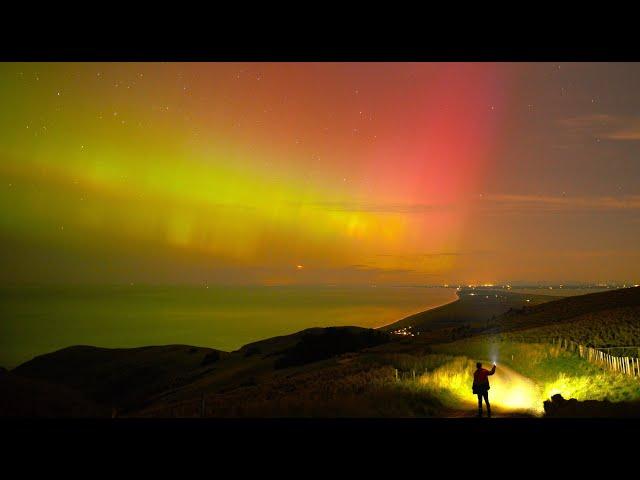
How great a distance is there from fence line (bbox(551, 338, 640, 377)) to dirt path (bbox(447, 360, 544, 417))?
2.33 meters

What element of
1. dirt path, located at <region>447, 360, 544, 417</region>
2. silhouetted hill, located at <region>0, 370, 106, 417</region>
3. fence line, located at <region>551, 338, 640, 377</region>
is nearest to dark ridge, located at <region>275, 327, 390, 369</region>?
silhouetted hill, located at <region>0, 370, 106, 417</region>

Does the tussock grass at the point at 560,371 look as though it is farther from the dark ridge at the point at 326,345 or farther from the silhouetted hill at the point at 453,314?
the silhouetted hill at the point at 453,314

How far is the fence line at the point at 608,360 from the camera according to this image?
682 inches

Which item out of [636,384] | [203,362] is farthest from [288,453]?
[203,362]

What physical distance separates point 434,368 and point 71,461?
45.8 ft

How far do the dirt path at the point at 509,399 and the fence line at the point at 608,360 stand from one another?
233cm

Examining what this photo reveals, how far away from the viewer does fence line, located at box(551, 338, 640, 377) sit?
17.3m

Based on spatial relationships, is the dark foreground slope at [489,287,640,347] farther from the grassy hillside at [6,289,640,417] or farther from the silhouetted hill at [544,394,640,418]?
the silhouetted hill at [544,394,640,418]

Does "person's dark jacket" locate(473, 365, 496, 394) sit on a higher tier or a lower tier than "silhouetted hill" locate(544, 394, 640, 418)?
higher

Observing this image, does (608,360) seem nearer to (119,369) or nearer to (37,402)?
(37,402)

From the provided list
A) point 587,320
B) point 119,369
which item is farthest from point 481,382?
point 119,369

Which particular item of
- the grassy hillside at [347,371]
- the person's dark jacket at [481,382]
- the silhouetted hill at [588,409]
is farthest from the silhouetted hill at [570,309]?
the person's dark jacket at [481,382]
